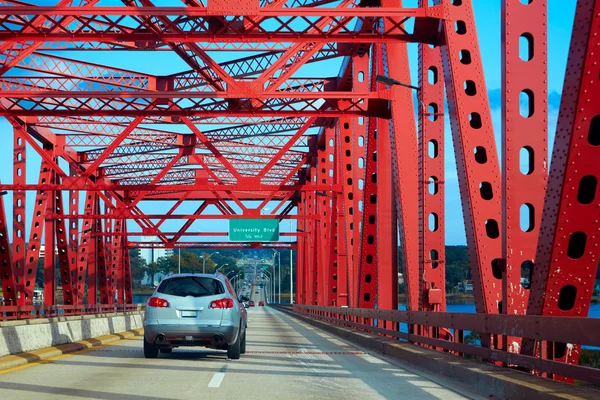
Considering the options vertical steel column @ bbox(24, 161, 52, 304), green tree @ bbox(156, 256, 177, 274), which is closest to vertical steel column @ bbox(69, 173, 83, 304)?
vertical steel column @ bbox(24, 161, 52, 304)

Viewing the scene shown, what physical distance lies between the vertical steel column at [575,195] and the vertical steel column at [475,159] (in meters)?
3.80

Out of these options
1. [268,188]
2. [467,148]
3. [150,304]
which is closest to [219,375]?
[150,304]

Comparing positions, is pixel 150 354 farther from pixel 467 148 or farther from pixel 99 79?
pixel 99 79

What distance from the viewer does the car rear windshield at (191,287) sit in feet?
54.4

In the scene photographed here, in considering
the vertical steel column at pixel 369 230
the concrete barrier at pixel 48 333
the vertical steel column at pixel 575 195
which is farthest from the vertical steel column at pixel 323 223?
the vertical steel column at pixel 575 195

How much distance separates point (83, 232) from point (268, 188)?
17258 mm

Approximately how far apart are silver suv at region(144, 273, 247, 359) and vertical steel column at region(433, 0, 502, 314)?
185 inches

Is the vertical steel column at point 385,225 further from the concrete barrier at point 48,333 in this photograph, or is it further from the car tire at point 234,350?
the concrete barrier at point 48,333

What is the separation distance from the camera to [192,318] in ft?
53.2

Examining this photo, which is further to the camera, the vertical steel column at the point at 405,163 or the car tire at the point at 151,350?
the vertical steel column at the point at 405,163

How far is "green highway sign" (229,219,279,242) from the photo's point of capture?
200 feet

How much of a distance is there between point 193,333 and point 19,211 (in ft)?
79.2

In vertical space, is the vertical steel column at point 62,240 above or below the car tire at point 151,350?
above

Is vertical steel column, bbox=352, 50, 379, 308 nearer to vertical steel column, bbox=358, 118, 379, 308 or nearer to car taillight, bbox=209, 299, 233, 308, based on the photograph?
vertical steel column, bbox=358, 118, 379, 308
